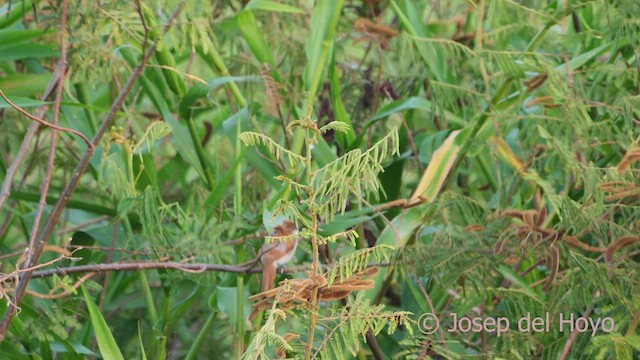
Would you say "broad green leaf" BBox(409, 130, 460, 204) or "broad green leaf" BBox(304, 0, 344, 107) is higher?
"broad green leaf" BBox(304, 0, 344, 107)

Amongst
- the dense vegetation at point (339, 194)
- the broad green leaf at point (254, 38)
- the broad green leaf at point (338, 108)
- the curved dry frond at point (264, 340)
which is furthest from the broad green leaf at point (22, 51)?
the curved dry frond at point (264, 340)

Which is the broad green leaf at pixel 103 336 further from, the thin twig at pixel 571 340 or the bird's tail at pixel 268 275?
the thin twig at pixel 571 340

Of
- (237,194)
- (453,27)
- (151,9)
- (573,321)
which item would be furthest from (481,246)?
(453,27)

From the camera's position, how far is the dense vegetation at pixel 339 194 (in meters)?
1.31

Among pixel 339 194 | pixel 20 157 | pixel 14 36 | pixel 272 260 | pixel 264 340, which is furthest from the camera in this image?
pixel 14 36

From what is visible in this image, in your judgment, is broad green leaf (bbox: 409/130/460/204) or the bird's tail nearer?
the bird's tail

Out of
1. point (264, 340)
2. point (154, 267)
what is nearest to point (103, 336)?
point (154, 267)

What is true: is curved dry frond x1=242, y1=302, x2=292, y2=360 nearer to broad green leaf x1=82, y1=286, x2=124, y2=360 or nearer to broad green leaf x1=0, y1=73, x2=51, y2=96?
broad green leaf x1=82, y1=286, x2=124, y2=360

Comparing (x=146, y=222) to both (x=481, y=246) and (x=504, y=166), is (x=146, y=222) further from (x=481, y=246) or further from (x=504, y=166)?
(x=504, y=166)

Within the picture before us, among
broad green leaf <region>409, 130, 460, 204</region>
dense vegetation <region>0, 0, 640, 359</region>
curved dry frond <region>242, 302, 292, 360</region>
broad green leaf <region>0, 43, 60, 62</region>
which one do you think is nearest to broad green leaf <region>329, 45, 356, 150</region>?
dense vegetation <region>0, 0, 640, 359</region>

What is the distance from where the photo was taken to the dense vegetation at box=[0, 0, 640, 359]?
1.31m

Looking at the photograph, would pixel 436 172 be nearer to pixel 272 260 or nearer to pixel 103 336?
pixel 272 260

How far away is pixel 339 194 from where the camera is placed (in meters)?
1.22

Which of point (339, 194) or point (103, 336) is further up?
point (339, 194)
